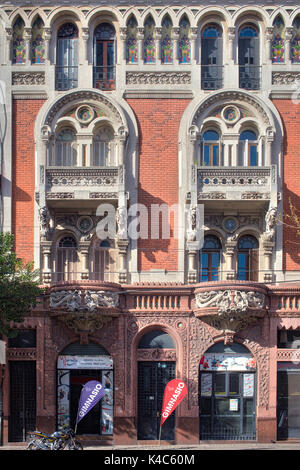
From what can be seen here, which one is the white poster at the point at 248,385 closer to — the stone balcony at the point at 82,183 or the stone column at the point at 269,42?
the stone balcony at the point at 82,183

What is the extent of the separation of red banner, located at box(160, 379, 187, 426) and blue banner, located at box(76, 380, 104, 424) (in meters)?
2.30

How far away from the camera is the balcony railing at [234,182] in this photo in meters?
28.9

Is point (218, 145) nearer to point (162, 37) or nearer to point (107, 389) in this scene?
point (162, 37)

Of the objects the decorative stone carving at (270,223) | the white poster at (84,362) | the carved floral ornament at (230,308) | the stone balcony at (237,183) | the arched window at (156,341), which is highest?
the stone balcony at (237,183)

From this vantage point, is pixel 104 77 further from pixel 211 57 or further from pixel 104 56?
pixel 211 57

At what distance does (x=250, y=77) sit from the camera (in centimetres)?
3048

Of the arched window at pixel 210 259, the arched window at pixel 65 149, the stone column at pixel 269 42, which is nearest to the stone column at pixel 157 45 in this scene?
the stone column at pixel 269 42

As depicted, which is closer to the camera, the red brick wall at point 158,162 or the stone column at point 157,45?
the red brick wall at point 158,162

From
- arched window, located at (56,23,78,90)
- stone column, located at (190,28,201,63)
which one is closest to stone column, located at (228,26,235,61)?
stone column, located at (190,28,201,63)

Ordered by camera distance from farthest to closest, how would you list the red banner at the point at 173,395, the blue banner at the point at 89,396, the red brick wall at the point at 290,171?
the red brick wall at the point at 290,171 < the blue banner at the point at 89,396 < the red banner at the point at 173,395

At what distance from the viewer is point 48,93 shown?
3039 cm

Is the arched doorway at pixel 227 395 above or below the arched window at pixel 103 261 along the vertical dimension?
below

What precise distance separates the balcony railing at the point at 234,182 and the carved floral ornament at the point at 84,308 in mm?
5235

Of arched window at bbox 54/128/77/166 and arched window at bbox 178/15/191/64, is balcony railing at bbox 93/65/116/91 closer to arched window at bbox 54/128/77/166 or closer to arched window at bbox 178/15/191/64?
arched window at bbox 54/128/77/166
